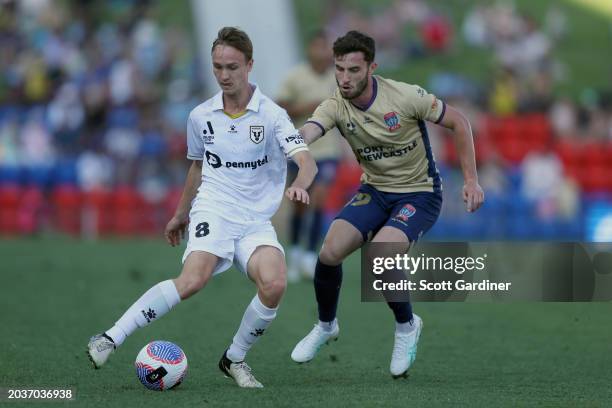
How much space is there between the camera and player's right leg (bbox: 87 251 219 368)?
6426 millimetres

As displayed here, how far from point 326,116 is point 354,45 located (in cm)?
53

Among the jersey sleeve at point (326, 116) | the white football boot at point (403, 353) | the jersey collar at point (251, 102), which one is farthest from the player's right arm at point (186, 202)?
the white football boot at point (403, 353)

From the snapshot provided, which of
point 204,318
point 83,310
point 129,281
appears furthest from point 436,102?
point 129,281

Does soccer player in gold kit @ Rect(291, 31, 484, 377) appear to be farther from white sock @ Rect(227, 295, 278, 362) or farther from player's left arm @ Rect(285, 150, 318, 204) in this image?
white sock @ Rect(227, 295, 278, 362)

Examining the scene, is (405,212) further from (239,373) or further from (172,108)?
(172,108)

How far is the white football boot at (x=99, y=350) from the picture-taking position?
6.39 m

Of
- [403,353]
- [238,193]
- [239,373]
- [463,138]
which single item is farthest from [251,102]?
[403,353]

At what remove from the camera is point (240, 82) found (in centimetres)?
686

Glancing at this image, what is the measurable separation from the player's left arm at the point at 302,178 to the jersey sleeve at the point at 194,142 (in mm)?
644

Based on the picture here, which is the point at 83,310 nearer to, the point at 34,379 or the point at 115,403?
the point at 34,379

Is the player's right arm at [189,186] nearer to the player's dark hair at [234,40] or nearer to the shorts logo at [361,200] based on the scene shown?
the player's dark hair at [234,40]

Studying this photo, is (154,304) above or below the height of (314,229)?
below

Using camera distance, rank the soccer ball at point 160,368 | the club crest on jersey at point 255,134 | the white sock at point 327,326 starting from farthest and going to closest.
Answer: the white sock at point 327,326, the club crest on jersey at point 255,134, the soccer ball at point 160,368

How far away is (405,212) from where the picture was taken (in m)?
7.50
